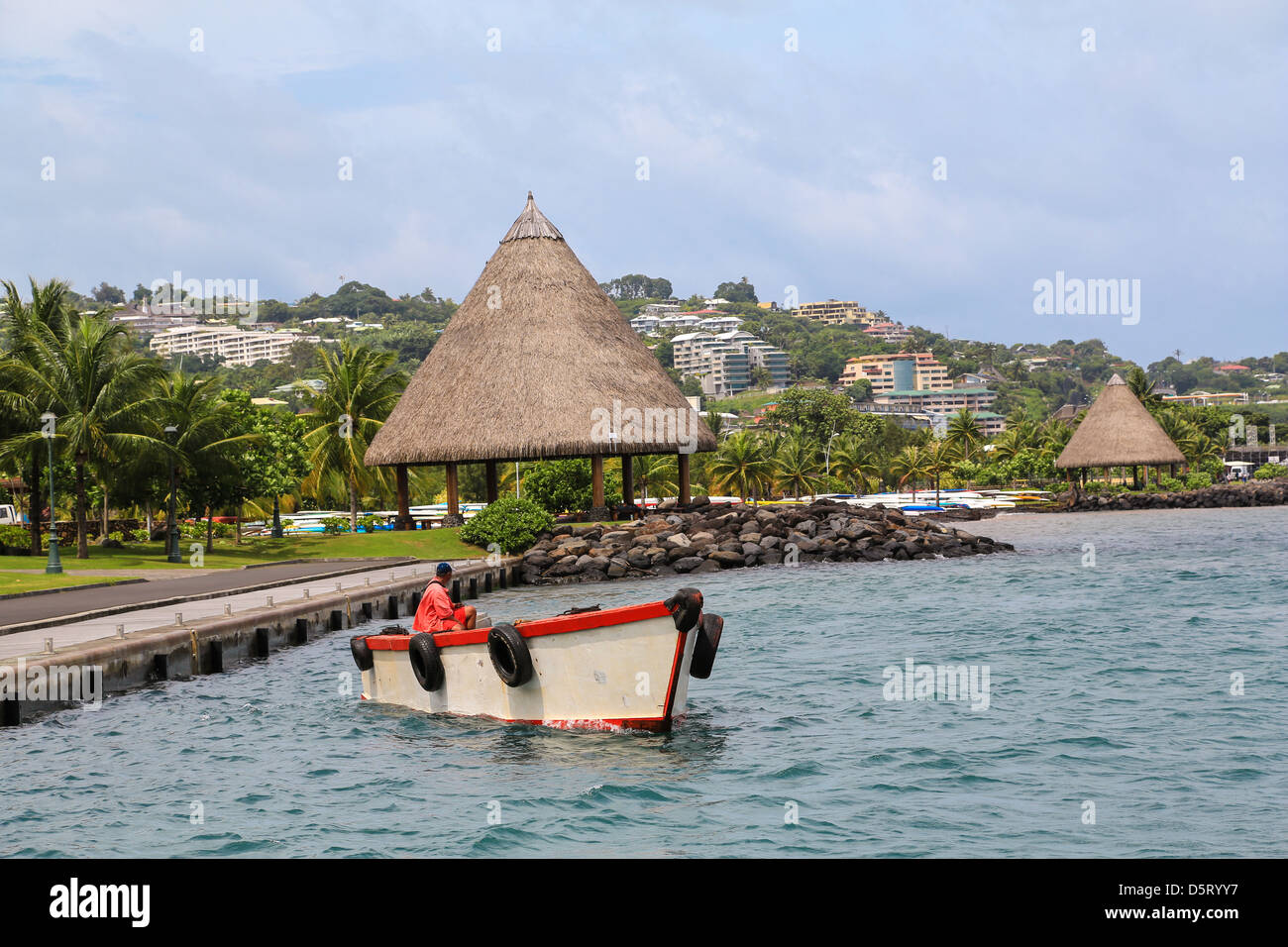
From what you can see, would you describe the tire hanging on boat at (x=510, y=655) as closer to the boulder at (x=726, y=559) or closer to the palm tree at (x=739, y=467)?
the boulder at (x=726, y=559)

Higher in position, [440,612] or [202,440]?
[202,440]

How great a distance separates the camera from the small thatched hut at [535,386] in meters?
48.6

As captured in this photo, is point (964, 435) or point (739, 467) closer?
point (739, 467)

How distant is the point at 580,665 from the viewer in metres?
16.5

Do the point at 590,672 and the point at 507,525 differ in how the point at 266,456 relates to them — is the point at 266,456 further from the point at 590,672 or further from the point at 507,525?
the point at 590,672

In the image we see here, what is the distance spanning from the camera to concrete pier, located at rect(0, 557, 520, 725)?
19312 mm

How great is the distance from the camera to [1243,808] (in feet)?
41.7

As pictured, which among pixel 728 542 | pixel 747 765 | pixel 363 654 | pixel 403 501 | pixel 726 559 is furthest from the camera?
pixel 403 501

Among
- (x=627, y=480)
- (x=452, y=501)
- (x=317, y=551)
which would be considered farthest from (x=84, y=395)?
(x=627, y=480)

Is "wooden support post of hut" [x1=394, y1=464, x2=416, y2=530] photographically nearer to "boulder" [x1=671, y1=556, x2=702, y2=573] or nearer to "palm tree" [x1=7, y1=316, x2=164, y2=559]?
"palm tree" [x1=7, y1=316, x2=164, y2=559]

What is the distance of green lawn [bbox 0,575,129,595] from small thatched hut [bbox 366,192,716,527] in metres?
16.7

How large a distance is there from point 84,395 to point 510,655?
32.1m
